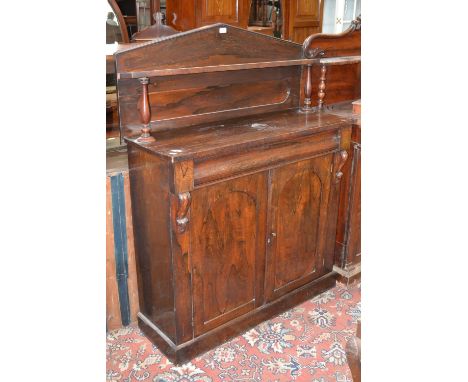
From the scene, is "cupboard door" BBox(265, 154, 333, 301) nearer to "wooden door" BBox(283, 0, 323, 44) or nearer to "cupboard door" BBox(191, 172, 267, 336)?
"cupboard door" BBox(191, 172, 267, 336)

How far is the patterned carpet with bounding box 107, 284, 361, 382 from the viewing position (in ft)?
6.74

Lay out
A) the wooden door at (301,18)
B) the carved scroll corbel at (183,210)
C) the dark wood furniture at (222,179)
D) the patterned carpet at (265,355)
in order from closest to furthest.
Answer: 1. the carved scroll corbel at (183,210)
2. the dark wood furniture at (222,179)
3. the patterned carpet at (265,355)
4. the wooden door at (301,18)

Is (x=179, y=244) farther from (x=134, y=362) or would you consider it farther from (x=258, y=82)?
(x=258, y=82)

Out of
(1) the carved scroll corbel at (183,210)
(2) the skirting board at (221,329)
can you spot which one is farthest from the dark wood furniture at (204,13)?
(1) the carved scroll corbel at (183,210)

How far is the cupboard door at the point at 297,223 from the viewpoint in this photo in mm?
2215

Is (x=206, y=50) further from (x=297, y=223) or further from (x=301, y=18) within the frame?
(x=301, y=18)

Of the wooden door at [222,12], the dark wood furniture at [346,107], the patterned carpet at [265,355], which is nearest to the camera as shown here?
the patterned carpet at [265,355]

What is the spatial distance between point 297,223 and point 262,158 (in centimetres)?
48

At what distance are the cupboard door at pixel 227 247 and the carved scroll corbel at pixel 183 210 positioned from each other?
0.05 metres

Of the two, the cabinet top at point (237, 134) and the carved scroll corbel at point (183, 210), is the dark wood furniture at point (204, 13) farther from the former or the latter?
the carved scroll corbel at point (183, 210)

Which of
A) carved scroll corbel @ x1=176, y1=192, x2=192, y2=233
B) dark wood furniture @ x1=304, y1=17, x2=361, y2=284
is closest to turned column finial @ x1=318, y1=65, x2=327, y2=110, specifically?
dark wood furniture @ x1=304, y1=17, x2=361, y2=284

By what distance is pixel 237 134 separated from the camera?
2.04 metres

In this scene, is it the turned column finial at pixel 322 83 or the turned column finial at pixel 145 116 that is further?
the turned column finial at pixel 322 83

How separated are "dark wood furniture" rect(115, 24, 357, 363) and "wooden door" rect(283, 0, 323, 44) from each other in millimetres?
2556
